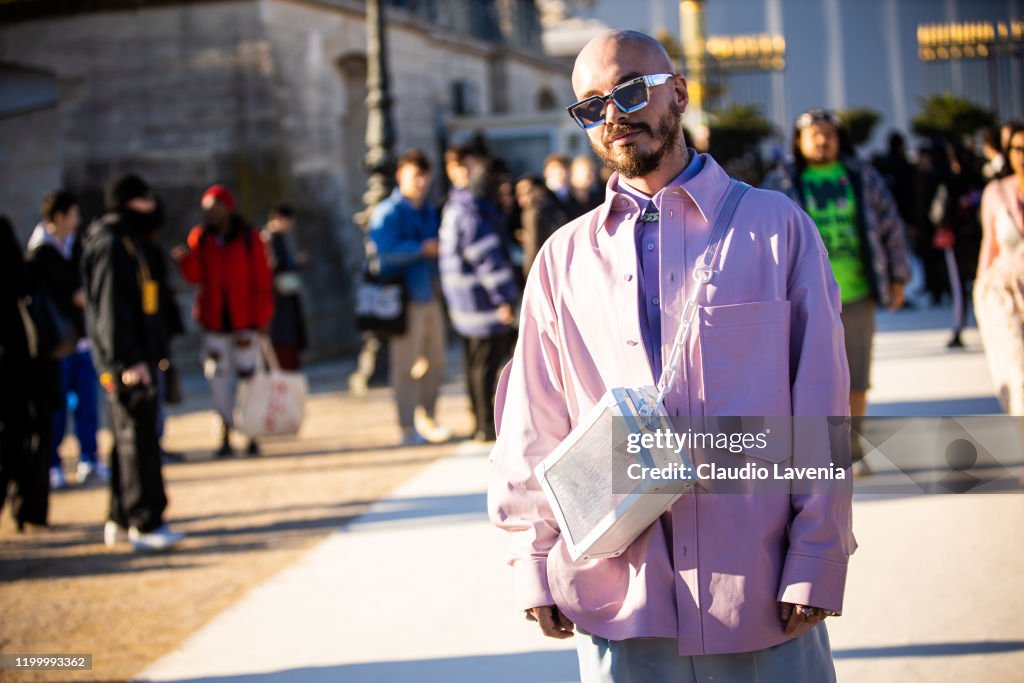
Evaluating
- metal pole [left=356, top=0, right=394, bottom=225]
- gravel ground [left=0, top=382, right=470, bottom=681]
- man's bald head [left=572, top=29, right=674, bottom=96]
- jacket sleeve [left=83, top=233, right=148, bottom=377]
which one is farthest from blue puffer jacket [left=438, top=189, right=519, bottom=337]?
man's bald head [left=572, top=29, right=674, bottom=96]

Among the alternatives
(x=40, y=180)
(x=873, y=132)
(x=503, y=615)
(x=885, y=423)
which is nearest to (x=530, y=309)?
(x=885, y=423)

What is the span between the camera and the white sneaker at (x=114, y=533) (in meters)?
7.20

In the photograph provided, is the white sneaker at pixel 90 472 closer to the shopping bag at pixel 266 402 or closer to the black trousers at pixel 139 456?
the shopping bag at pixel 266 402

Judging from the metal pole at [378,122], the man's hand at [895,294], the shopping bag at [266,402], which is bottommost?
the shopping bag at [266,402]

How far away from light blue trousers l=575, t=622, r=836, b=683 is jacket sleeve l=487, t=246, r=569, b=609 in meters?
0.18

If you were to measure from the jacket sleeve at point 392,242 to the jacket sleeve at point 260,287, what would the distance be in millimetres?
869

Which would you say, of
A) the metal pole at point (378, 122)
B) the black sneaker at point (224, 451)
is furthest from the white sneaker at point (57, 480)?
the metal pole at point (378, 122)

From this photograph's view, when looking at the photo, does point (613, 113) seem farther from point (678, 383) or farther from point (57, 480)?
point (57, 480)

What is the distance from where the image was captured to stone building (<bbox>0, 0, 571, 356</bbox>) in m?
15.5

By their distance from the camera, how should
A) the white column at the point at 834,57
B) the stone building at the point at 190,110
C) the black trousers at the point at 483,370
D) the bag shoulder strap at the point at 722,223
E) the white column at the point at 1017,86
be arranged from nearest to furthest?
the bag shoulder strap at the point at 722,223, the black trousers at the point at 483,370, the stone building at the point at 190,110, the white column at the point at 1017,86, the white column at the point at 834,57

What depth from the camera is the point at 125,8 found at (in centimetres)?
1561

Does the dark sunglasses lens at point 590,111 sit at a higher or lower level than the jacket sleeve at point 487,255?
higher

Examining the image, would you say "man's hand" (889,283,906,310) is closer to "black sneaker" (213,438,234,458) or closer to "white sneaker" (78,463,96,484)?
"black sneaker" (213,438,234,458)

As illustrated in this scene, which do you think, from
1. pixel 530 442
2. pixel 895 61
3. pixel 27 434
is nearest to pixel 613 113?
pixel 530 442
